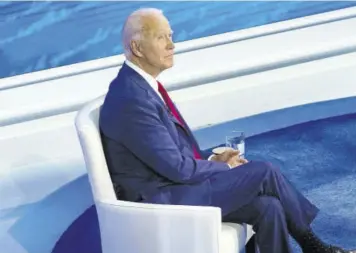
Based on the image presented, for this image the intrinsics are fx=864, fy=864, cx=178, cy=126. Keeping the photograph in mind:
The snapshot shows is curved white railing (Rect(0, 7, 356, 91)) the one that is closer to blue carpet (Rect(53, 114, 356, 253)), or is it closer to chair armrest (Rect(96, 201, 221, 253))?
blue carpet (Rect(53, 114, 356, 253))

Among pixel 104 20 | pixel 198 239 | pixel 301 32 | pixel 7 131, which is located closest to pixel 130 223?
pixel 198 239

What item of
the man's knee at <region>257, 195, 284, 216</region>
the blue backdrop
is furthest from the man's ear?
the blue backdrop

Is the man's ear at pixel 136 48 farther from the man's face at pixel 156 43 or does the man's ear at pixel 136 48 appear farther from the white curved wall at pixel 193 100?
the white curved wall at pixel 193 100

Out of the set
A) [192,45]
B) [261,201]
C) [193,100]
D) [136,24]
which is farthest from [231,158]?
[192,45]

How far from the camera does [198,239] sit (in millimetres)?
2480

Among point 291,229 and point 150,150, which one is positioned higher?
point 150,150

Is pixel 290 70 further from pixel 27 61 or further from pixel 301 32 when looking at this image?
pixel 27 61

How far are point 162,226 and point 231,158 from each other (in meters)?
0.44

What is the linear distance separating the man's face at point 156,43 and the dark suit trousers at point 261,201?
1.31 ft

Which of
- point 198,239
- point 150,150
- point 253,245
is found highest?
point 150,150

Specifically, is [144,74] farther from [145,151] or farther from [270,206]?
[270,206]

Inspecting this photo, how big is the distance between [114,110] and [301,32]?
3.25 m

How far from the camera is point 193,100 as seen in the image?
189 inches

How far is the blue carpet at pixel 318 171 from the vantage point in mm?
3391
